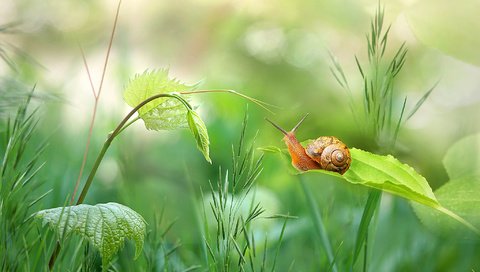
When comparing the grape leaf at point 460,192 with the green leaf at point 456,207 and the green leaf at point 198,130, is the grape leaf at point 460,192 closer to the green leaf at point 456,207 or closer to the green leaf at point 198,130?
the green leaf at point 456,207

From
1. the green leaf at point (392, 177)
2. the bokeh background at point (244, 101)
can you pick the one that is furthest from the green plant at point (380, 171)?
the bokeh background at point (244, 101)

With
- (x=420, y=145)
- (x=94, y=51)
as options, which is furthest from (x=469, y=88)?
(x=94, y=51)

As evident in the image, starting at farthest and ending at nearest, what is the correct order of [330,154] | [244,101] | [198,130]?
[244,101]
[330,154]
[198,130]

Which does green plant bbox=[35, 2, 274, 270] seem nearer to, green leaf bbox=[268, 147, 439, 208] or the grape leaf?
green leaf bbox=[268, 147, 439, 208]

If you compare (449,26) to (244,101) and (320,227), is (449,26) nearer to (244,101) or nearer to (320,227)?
(320,227)

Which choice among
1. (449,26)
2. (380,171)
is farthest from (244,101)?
(380,171)

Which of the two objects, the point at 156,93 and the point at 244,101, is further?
the point at 244,101

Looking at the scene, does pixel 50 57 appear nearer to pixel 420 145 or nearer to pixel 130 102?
pixel 420 145

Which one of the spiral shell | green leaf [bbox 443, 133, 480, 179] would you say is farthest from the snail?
green leaf [bbox 443, 133, 480, 179]

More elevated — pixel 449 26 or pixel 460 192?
pixel 449 26
